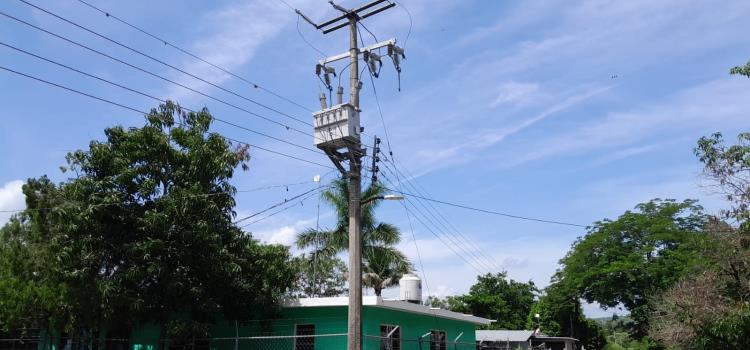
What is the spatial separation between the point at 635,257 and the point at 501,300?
16223 mm

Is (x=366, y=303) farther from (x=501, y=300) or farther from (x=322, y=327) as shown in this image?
(x=501, y=300)

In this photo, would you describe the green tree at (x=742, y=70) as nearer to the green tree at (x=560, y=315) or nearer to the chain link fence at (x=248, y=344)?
the chain link fence at (x=248, y=344)

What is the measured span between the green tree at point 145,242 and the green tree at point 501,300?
118 ft

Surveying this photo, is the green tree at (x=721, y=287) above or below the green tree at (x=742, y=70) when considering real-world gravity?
below

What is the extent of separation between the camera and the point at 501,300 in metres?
54.8

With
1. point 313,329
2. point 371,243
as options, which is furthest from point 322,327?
point 371,243

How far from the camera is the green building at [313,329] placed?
18.1 m

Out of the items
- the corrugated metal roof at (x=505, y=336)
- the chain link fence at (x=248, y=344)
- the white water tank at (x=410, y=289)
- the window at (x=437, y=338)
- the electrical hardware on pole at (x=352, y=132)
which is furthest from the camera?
the corrugated metal roof at (x=505, y=336)

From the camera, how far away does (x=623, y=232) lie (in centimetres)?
4341

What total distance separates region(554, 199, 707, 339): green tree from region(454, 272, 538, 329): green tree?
30.8 ft

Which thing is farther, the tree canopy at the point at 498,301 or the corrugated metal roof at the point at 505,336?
the tree canopy at the point at 498,301

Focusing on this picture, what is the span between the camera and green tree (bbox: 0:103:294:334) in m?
16.4

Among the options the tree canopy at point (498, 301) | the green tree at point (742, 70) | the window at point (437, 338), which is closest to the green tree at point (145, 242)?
the window at point (437, 338)

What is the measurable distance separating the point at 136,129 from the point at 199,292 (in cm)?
493
